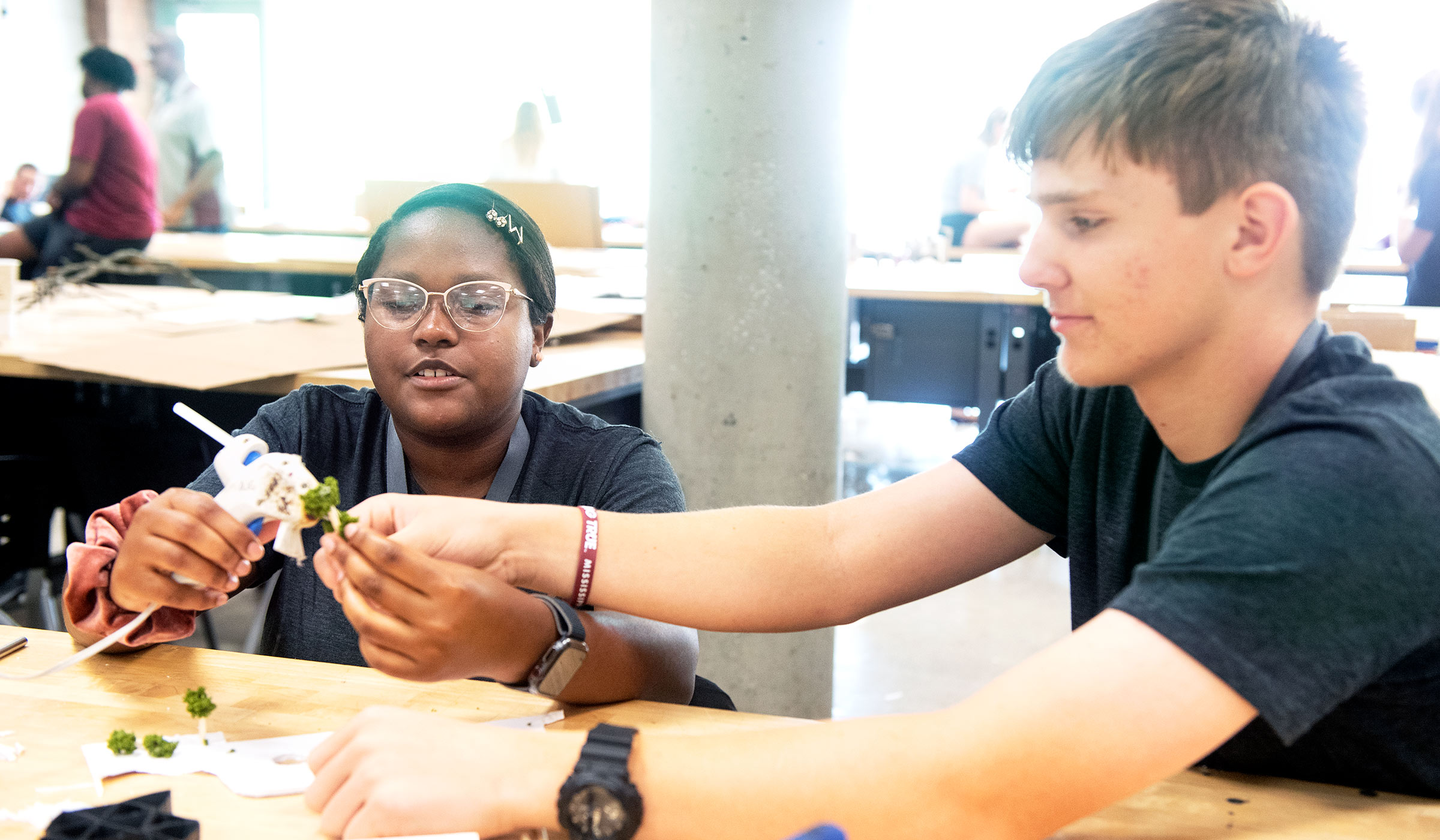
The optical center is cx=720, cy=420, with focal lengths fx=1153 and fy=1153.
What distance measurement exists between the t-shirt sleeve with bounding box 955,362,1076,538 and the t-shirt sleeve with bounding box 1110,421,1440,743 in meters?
0.45

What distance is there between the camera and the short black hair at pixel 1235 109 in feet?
3.23

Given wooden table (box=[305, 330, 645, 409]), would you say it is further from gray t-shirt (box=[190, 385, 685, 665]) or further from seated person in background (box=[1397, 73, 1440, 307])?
seated person in background (box=[1397, 73, 1440, 307])

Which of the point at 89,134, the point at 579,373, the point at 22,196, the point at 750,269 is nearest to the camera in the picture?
the point at 750,269

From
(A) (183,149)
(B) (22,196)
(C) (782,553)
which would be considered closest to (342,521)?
(C) (782,553)

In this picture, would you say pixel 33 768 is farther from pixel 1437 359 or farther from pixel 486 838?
pixel 1437 359

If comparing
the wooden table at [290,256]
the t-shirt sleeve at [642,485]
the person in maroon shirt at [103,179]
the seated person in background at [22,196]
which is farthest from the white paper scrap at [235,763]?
the seated person in background at [22,196]

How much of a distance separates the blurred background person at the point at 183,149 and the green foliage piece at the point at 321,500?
6098 mm

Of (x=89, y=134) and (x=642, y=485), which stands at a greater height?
(x=89, y=134)

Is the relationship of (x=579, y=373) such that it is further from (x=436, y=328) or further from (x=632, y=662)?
(x=632, y=662)

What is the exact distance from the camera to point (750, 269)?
2445 millimetres

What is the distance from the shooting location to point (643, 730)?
116 cm

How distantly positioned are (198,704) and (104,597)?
338 millimetres

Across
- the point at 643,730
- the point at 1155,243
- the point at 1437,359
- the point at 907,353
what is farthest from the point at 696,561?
the point at 907,353

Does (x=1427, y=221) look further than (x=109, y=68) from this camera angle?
No
